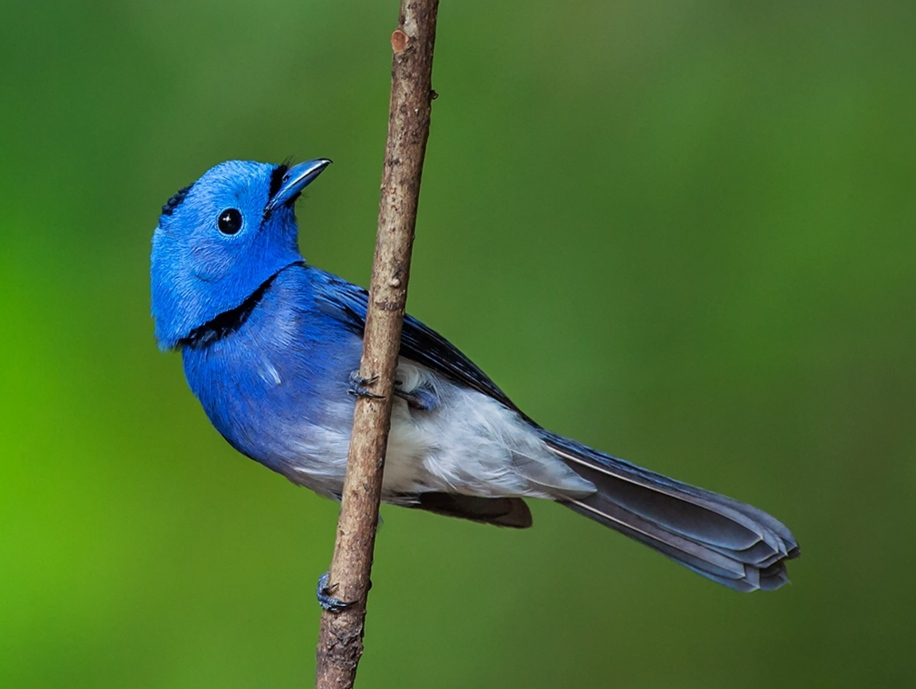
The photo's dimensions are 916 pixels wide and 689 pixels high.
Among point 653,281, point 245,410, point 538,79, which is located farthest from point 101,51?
point 653,281

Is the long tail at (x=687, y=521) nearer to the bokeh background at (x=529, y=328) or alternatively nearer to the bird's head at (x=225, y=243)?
the bokeh background at (x=529, y=328)

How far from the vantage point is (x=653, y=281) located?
3.07 metres

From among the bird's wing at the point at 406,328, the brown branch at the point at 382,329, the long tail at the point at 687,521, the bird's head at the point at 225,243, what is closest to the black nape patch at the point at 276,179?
the bird's head at the point at 225,243

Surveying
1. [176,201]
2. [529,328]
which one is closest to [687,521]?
[529,328]

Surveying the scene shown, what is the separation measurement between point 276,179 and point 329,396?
0.47 meters

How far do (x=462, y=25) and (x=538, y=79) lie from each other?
294 mm

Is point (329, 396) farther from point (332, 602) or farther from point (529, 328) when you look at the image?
point (529, 328)

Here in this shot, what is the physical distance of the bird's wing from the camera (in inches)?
87.7

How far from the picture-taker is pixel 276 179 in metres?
2.27

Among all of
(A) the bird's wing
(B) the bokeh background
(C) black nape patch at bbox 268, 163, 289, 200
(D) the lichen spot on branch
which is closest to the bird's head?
(C) black nape patch at bbox 268, 163, 289, 200

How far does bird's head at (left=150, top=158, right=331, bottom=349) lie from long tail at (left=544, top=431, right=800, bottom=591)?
740 mm

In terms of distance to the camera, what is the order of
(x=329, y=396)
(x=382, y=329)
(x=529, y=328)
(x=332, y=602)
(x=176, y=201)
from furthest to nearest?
(x=529, y=328)
(x=176, y=201)
(x=329, y=396)
(x=332, y=602)
(x=382, y=329)

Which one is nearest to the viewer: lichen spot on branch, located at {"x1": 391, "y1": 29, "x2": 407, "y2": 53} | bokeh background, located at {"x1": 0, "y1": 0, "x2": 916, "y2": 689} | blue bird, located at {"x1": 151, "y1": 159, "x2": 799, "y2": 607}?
lichen spot on branch, located at {"x1": 391, "y1": 29, "x2": 407, "y2": 53}

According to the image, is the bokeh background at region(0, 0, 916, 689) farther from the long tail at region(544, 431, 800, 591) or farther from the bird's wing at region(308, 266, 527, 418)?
the bird's wing at region(308, 266, 527, 418)
